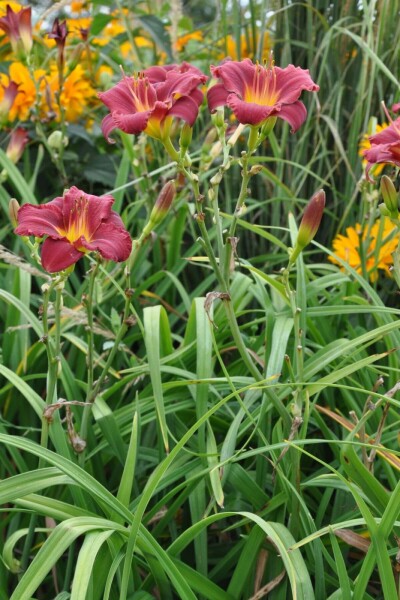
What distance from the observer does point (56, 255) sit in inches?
38.7

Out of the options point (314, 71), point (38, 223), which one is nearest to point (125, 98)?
point (38, 223)

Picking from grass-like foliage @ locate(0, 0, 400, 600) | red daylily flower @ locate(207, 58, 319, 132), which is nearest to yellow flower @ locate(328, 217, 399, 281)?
grass-like foliage @ locate(0, 0, 400, 600)

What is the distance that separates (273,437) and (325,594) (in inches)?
9.3

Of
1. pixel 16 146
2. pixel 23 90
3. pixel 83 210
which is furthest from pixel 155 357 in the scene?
pixel 23 90

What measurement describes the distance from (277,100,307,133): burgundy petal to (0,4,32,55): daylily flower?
92 cm

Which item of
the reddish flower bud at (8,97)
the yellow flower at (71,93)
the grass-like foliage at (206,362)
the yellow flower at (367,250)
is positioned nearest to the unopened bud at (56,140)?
the grass-like foliage at (206,362)

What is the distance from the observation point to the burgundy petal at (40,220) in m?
1.01

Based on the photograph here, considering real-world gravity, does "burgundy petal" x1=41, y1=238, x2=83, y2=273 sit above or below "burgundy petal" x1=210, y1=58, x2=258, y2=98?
below

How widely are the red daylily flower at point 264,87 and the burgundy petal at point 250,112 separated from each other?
0.04m

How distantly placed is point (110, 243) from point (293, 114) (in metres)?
0.28

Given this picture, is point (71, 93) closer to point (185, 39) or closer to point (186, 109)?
point (185, 39)

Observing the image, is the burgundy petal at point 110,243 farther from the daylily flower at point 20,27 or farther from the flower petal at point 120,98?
the daylily flower at point 20,27

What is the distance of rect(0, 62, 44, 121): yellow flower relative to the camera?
6.82ft

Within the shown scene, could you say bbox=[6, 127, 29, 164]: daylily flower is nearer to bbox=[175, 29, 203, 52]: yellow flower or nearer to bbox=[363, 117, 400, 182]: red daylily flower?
bbox=[175, 29, 203, 52]: yellow flower
